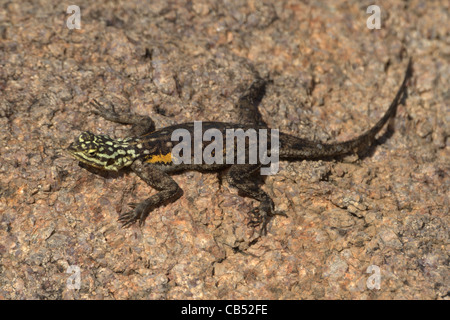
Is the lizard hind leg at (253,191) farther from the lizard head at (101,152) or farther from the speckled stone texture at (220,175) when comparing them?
the lizard head at (101,152)

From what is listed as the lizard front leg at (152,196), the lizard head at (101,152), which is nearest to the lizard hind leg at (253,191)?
the lizard front leg at (152,196)

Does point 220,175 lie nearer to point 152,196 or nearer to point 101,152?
point 152,196

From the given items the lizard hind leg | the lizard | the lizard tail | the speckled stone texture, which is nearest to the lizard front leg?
the lizard

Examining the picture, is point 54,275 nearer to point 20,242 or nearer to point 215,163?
point 20,242

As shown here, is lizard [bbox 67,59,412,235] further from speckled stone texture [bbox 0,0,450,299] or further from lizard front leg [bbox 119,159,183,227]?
speckled stone texture [bbox 0,0,450,299]

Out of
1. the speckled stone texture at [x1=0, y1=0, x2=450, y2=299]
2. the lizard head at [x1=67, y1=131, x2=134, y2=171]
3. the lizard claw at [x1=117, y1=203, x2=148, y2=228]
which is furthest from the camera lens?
the lizard head at [x1=67, y1=131, x2=134, y2=171]

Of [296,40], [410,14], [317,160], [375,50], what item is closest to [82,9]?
[296,40]
